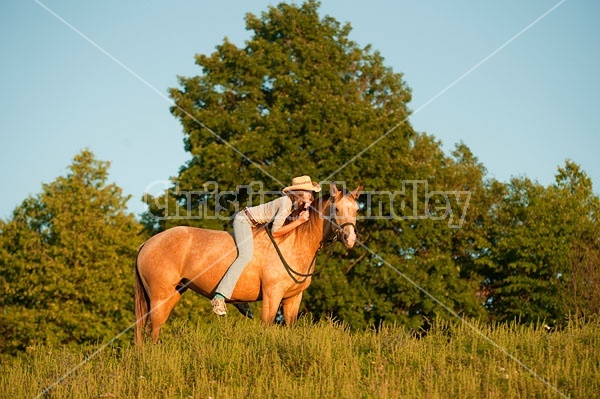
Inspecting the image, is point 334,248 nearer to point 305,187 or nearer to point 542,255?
point 542,255

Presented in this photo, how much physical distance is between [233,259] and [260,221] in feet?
2.64

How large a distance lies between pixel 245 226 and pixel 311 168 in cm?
1826

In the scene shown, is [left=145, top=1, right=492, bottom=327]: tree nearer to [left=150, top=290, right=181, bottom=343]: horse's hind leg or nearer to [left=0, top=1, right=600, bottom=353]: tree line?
[left=0, top=1, right=600, bottom=353]: tree line

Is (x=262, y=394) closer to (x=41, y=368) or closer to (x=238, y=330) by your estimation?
(x=238, y=330)

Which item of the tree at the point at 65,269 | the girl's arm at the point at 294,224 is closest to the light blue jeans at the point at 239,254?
the girl's arm at the point at 294,224

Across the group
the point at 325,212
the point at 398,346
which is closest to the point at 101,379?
the point at 398,346

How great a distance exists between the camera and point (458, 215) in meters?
36.2

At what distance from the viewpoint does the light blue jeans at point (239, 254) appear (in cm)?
1095

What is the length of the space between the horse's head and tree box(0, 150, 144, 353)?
23.8 meters

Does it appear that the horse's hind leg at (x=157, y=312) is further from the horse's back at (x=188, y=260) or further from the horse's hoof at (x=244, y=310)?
the horse's hoof at (x=244, y=310)

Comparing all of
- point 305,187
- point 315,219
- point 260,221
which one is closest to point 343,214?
point 315,219

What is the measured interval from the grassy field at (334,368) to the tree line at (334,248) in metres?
18.6

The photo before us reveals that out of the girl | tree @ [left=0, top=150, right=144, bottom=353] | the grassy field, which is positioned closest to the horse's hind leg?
the girl

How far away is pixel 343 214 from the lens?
1070 cm
